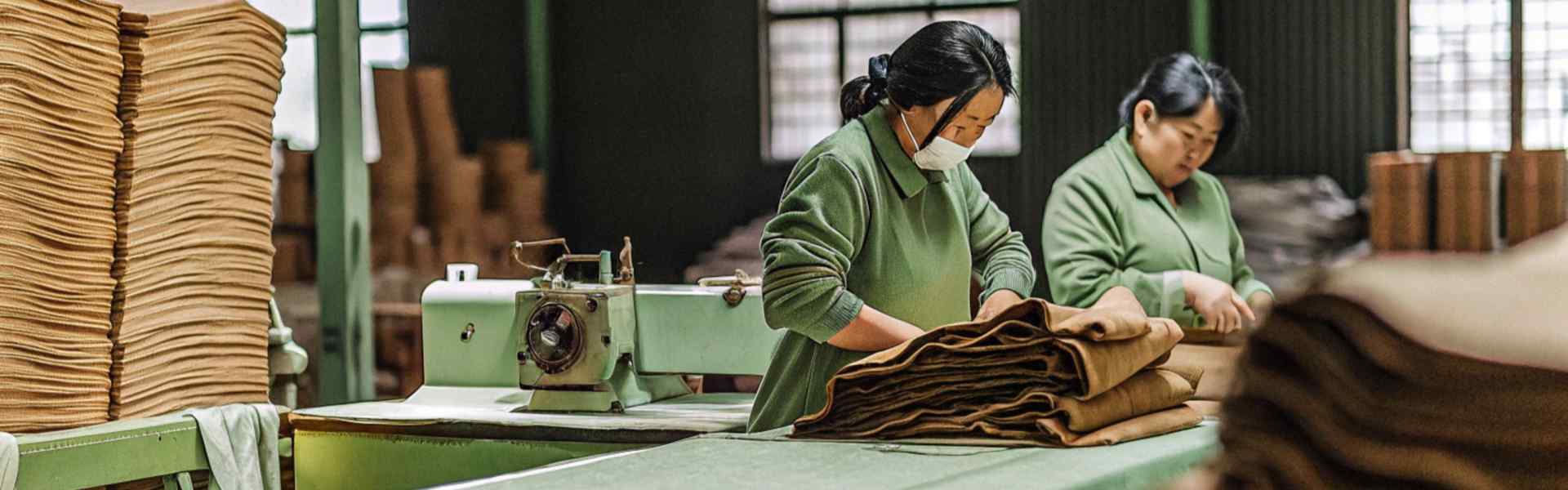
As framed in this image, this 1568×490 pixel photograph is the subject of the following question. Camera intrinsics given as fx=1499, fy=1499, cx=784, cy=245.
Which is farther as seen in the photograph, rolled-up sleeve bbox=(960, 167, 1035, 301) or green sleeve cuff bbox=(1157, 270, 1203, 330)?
green sleeve cuff bbox=(1157, 270, 1203, 330)

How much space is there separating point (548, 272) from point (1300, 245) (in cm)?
446

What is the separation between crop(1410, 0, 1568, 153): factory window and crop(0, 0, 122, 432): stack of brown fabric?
18.9 feet

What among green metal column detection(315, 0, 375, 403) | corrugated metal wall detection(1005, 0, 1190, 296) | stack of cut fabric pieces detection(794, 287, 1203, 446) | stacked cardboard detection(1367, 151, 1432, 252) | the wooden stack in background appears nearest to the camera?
stack of cut fabric pieces detection(794, 287, 1203, 446)

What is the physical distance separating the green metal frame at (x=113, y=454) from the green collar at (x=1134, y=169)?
1976 millimetres

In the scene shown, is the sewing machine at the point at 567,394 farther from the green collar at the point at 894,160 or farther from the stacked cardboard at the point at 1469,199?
the stacked cardboard at the point at 1469,199

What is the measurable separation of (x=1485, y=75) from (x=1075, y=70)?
192 cm

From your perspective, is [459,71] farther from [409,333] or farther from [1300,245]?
[1300,245]

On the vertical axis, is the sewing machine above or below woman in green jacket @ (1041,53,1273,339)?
below

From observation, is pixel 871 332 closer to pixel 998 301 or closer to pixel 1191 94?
pixel 998 301

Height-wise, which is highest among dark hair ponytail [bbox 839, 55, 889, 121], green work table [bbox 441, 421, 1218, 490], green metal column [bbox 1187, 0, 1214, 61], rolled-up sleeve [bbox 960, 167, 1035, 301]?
green metal column [bbox 1187, 0, 1214, 61]

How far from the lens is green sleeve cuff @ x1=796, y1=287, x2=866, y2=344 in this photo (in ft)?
7.00

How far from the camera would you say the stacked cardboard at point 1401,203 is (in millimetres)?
6078

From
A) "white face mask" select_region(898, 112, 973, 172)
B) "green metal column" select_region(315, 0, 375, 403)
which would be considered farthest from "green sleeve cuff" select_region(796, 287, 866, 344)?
"green metal column" select_region(315, 0, 375, 403)

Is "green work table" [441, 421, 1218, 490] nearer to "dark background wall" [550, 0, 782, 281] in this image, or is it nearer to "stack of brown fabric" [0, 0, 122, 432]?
"stack of brown fabric" [0, 0, 122, 432]
